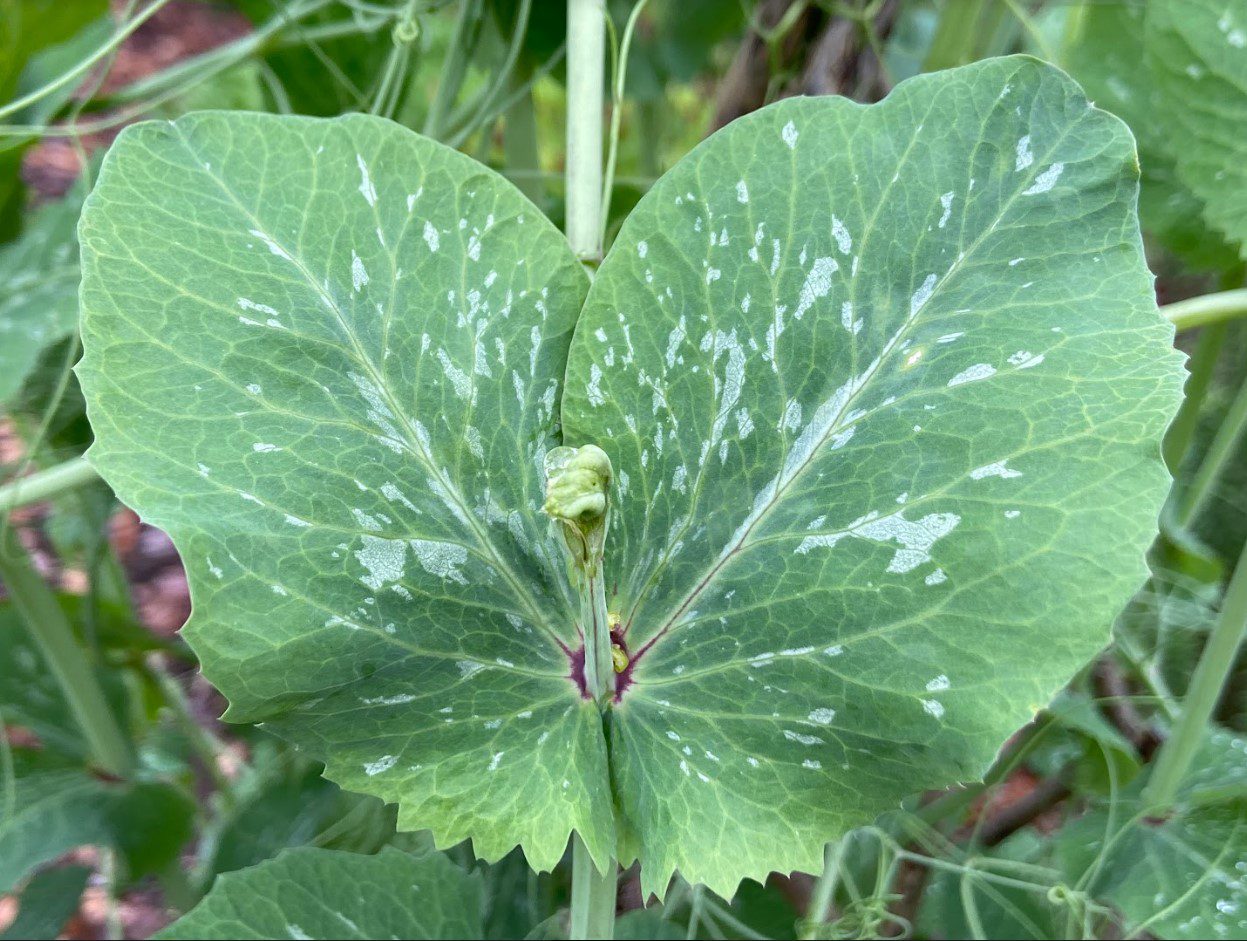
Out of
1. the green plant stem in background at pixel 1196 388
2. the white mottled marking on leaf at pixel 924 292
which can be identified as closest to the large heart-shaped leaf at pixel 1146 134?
the green plant stem in background at pixel 1196 388

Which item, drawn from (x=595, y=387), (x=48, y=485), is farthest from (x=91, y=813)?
(x=595, y=387)

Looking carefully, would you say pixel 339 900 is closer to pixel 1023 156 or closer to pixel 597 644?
pixel 597 644

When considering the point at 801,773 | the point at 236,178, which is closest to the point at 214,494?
the point at 236,178

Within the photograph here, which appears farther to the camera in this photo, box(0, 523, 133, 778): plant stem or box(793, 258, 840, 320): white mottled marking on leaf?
box(0, 523, 133, 778): plant stem

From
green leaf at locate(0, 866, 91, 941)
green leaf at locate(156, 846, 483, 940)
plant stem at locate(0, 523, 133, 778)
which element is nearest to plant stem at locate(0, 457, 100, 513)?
plant stem at locate(0, 523, 133, 778)

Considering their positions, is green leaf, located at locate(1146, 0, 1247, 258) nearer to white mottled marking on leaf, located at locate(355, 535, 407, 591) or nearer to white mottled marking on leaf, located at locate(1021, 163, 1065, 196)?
white mottled marking on leaf, located at locate(1021, 163, 1065, 196)

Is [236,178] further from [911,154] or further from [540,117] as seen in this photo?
[540,117]
